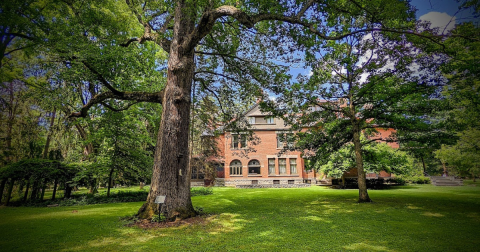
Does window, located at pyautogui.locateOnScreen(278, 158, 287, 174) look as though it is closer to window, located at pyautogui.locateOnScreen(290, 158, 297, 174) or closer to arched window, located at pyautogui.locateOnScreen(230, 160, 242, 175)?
window, located at pyautogui.locateOnScreen(290, 158, 297, 174)

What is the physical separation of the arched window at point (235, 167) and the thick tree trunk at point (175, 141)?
23.4 meters

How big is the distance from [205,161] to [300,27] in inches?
843

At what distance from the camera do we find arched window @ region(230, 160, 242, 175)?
30.7 meters

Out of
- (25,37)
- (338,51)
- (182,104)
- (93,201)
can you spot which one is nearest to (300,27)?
(338,51)

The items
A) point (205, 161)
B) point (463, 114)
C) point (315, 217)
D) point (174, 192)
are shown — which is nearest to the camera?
point (174, 192)

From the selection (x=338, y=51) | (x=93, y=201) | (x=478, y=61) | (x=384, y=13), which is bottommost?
(x=93, y=201)

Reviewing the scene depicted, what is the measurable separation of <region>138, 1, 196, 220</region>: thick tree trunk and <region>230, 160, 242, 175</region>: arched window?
76.9ft

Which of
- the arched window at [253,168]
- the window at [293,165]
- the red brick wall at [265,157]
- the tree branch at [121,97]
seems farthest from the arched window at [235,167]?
the tree branch at [121,97]

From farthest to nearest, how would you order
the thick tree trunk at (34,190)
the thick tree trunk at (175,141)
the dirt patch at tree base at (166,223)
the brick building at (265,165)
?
the brick building at (265,165) → the thick tree trunk at (34,190) → the thick tree trunk at (175,141) → the dirt patch at tree base at (166,223)

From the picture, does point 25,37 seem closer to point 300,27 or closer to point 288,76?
point 300,27

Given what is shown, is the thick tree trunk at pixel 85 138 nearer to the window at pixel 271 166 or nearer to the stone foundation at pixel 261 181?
the stone foundation at pixel 261 181

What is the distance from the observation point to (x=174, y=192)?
7.07 meters

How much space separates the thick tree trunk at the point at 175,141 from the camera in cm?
704

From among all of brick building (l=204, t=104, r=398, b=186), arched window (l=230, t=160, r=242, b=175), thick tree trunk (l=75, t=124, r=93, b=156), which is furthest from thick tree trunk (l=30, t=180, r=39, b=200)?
arched window (l=230, t=160, r=242, b=175)
